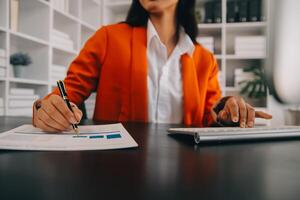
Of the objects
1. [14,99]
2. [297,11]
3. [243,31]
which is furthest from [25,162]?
[243,31]

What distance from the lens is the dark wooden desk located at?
0.65ft

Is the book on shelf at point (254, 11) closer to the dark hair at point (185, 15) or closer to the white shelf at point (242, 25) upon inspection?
the white shelf at point (242, 25)

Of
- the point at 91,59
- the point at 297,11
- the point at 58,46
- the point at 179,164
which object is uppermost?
the point at 58,46

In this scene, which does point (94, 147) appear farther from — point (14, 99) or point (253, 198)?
point (14, 99)

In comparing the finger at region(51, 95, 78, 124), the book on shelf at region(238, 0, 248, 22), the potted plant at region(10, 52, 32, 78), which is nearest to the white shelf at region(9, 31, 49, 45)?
the potted plant at region(10, 52, 32, 78)

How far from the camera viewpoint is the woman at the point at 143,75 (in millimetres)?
1090

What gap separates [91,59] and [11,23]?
91 centimetres

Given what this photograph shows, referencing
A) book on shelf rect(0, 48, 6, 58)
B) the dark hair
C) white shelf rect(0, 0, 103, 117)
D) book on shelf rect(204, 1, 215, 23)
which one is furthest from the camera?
book on shelf rect(204, 1, 215, 23)

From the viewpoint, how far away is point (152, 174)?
0.84 feet

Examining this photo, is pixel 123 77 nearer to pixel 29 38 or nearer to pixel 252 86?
pixel 29 38

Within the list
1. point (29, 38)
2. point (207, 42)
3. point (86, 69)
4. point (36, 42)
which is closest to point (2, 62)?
point (29, 38)

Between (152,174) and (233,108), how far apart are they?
1.53 ft

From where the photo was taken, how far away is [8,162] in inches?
11.9

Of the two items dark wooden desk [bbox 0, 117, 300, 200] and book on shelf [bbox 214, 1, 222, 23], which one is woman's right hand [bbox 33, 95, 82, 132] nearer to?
dark wooden desk [bbox 0, 117, 300, 200]
